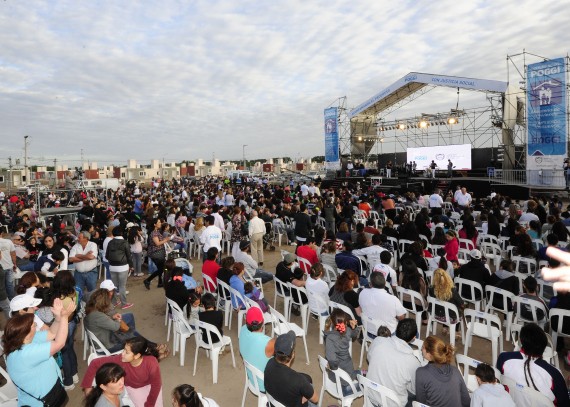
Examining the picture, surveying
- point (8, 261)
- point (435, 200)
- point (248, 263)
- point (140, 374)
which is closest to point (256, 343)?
point (140, 374)

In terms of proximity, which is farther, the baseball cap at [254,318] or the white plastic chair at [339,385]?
the baseball cap at [254,318]

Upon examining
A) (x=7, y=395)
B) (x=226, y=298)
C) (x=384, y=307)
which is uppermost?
(x=384, y=307)

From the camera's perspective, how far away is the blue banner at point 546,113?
14500 millimetres

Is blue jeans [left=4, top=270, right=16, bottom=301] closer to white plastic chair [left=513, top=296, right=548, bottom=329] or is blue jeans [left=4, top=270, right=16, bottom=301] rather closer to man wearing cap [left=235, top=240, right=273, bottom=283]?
man wearing cap [left=235, top=240, right=273, bottom=283]

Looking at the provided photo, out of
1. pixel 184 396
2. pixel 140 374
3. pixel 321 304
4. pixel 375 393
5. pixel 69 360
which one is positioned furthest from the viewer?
pixel 321 304

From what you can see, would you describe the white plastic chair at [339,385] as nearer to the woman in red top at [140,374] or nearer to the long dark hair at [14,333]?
the woman in red top at [140,374]

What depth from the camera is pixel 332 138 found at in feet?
88.9

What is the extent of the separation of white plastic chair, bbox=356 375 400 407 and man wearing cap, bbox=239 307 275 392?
88cm

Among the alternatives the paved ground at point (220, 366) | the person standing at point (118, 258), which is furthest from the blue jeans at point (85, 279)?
the paved ground at point (220, 366)

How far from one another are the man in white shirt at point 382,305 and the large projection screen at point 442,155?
20.0m

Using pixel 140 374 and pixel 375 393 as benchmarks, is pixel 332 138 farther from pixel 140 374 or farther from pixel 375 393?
pixel 140 374

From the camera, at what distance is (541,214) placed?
837 cm

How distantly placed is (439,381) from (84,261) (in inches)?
220

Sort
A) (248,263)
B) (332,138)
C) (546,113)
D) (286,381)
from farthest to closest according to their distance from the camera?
(332,138)
(546,113)
(248,263)
(286,381)
